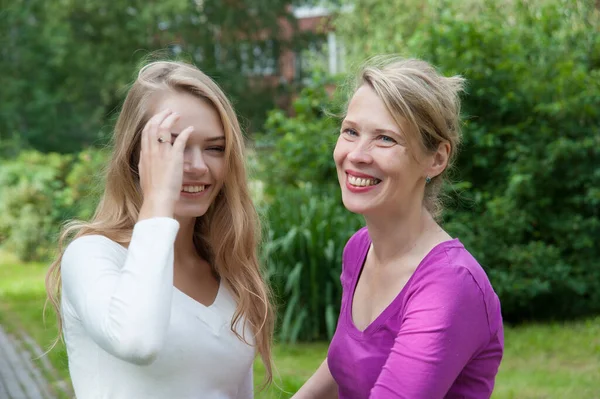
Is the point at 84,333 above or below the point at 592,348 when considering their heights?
above

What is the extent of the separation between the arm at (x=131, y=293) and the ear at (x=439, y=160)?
28.9 inches

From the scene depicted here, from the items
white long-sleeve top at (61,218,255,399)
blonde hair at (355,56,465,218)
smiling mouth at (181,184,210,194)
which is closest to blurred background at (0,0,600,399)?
white long-sleeve top at (61,218,255,399)

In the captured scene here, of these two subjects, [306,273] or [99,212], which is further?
[306,273]

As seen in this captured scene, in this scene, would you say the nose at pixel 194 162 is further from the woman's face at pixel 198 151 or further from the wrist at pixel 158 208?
the wrist at pixel 158 208

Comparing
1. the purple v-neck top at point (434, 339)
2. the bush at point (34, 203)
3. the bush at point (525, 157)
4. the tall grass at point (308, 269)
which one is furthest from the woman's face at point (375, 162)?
the bush at point (34, 203)

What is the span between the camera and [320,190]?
28.3ft

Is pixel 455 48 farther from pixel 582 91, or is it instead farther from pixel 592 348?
pixel 592 348

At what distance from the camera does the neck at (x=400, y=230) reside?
231cm

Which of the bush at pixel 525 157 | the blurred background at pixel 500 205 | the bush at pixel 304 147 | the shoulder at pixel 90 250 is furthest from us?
the bush at pixel 304 147

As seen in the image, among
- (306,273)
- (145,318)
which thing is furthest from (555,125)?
(145,318)

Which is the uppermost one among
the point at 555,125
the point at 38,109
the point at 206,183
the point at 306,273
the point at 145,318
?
the point at 206,183

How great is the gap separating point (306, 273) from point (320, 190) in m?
1.31

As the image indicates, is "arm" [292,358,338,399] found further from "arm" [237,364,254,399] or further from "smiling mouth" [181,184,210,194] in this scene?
"smiling mouth" [181,184,210,194]

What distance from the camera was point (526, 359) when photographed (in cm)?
677
